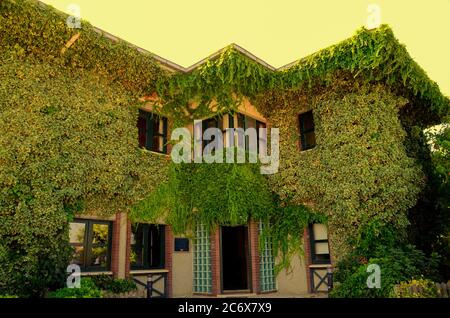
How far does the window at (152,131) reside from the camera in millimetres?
12875

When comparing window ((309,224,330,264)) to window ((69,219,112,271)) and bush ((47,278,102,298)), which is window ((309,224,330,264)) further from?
bush ((47,278,102,298))

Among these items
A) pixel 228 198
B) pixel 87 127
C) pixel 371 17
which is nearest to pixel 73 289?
pixel 87 127

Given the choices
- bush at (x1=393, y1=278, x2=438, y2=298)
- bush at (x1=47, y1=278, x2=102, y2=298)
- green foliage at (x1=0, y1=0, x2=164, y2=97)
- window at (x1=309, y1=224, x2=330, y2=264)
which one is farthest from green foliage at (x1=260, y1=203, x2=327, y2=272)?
green foliage at (x1=0, y1=0, x2=164, y2=97)

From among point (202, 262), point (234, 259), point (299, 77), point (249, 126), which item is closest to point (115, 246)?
point (202, 262)

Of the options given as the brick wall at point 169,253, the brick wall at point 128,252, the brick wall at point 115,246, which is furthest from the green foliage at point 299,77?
the brick wall at point 115,246

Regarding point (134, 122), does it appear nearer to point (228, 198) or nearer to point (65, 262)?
point (228, 198)

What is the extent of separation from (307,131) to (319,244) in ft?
13.4

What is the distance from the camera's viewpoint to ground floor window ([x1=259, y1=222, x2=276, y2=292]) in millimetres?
12641

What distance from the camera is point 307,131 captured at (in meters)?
13.5

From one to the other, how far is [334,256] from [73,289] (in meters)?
7.63

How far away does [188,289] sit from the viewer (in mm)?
12633

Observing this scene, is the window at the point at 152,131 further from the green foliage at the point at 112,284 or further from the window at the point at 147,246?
the green foliage at the point at 112,284

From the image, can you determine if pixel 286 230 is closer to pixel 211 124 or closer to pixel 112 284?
pixel 211 124

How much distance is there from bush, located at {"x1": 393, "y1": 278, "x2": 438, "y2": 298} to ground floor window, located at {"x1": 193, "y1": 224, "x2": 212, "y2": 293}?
20.9 ft
